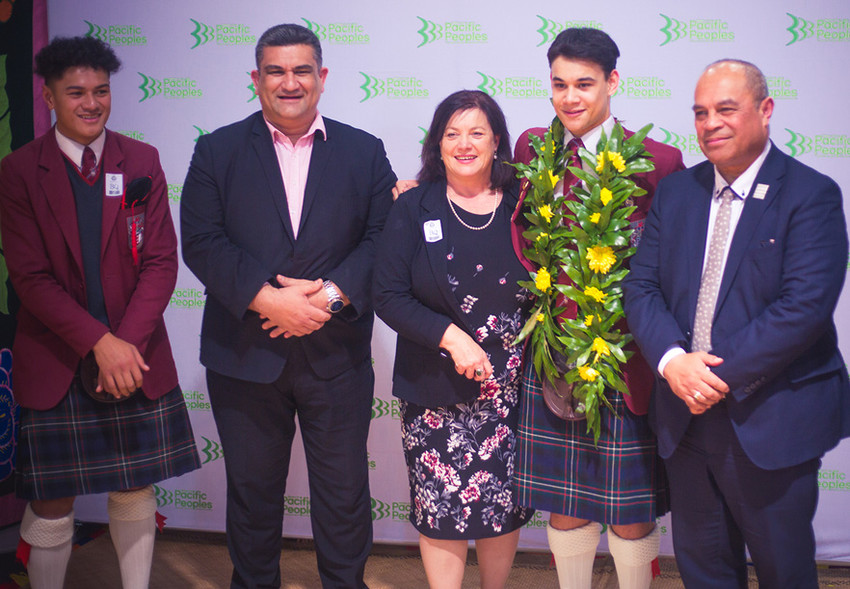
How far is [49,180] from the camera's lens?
2.65 meters

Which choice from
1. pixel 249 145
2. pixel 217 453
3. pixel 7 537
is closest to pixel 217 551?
pixel 217 453

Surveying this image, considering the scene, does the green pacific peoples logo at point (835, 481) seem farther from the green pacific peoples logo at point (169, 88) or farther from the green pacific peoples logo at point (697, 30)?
the green pacific peoples logo at point (169, 88)

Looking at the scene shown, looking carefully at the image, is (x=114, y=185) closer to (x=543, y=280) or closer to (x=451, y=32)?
(x=543, y=280)

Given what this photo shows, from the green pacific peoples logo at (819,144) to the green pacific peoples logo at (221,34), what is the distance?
2516 millimetres

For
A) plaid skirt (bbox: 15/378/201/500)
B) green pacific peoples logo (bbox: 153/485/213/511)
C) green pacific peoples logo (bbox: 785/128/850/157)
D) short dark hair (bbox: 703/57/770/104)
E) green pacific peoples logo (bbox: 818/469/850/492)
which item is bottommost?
green pacific peoples logo (bbox: 153/485/213/511)

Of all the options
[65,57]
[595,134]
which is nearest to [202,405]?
[65,57]

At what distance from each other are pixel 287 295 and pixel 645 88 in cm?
193

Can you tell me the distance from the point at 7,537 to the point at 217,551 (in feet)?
3.17

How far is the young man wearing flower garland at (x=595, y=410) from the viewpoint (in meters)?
2.35

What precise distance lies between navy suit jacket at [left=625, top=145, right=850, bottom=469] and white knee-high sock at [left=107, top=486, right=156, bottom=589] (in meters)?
1.90

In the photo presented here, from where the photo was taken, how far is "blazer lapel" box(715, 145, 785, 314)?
81.4 inches

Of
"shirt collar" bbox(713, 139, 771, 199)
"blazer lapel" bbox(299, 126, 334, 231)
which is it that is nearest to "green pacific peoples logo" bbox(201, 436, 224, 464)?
"blazer lapel" bbox(299, 126, 334, 231)

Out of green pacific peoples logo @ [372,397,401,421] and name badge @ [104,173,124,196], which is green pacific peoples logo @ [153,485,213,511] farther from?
name badge @ [104,173,124,196]

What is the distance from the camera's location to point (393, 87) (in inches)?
141
